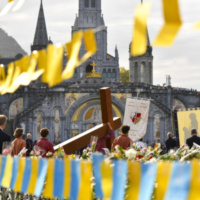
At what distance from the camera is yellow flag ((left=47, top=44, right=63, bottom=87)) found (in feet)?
9.87

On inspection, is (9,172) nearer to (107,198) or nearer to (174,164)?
(107,198)

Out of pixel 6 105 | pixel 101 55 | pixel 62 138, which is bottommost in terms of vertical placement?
pixel 62 138

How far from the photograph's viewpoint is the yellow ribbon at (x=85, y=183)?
11.7ft

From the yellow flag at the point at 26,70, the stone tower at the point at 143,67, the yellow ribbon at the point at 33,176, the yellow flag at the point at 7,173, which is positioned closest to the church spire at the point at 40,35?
the stone tower at the point at 143,67

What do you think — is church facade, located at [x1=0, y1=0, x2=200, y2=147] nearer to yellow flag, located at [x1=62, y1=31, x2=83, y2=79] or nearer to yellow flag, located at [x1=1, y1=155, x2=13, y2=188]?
yellow flag, located at [x1=1, y1=155, x2=13, y2=188]

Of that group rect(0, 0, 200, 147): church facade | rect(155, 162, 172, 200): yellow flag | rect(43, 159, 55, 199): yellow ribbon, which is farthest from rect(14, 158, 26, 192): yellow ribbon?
rect(0, 0, 200, 147): church facade

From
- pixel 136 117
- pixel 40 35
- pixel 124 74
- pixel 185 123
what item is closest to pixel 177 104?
pixel 40 35

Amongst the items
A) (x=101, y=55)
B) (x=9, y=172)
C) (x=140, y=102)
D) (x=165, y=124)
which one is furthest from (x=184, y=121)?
(x=101, y=55)

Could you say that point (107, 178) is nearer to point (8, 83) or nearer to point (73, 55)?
point (73, 55)

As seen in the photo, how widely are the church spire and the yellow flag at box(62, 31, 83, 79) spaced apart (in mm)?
56616

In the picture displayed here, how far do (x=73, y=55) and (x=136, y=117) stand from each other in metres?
14.5

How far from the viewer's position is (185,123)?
17.9 m

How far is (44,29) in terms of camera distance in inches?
2372

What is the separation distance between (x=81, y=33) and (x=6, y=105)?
44840mm
